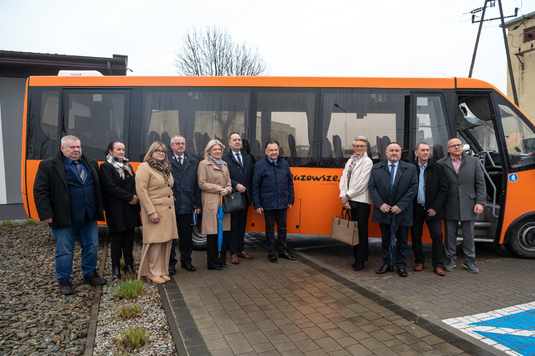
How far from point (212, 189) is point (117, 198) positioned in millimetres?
1316

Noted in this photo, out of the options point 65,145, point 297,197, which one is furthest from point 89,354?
point 297,197

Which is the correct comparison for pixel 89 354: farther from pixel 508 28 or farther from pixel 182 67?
pixel 508 28

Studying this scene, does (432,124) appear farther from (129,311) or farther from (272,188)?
(129,311)

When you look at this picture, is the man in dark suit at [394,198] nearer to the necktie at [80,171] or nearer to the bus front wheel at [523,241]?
the bus front wheel at [523,241]

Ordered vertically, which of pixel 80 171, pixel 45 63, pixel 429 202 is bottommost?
pixel 429 202

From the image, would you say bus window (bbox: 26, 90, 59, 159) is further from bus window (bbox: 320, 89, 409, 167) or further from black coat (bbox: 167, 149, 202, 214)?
bus window (bbox: 320, 89, 409, 167)

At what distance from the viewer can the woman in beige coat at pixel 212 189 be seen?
575 centimetres

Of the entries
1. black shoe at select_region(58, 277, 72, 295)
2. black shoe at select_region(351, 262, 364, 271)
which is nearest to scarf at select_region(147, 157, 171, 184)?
black shoe at select_region(58, 277, 72, 295)

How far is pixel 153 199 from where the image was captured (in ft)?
16.8

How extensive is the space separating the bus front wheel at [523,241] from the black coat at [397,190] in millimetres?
2380

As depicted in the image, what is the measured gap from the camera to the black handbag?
5910 millimetres

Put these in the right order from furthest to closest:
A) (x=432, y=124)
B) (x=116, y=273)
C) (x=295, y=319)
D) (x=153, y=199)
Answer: (x=432, y=124) → (x=116, y=273) → (x=153, y=199) → (x=295, y=319)

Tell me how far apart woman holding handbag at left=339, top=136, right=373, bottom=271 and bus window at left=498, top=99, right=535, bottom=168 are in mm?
2561

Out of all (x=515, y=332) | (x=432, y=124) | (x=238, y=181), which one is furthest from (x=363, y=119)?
(x=515, y=332)
